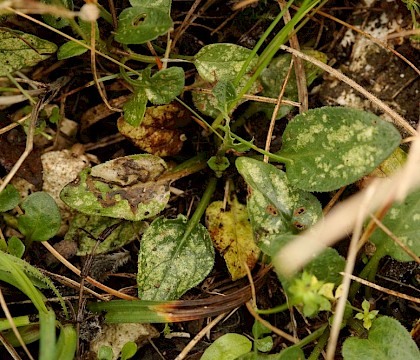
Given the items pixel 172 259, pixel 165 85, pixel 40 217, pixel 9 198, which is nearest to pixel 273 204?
pixel 172 259

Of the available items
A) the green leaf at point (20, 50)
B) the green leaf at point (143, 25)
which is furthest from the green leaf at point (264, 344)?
the green leaf at point (20, 50)

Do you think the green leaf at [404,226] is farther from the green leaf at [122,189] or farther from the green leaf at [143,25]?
the green leaf at [143,25]

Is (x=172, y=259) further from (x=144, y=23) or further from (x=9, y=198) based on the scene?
(x=144, y=23)

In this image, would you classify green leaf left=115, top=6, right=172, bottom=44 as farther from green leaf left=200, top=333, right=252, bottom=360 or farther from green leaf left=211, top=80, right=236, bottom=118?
green leaf left=200, top=333, right=252, bottom=360

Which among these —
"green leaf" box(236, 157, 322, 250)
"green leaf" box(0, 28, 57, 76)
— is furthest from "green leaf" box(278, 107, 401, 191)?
"green leaf" box(0, 28, 57, 76)

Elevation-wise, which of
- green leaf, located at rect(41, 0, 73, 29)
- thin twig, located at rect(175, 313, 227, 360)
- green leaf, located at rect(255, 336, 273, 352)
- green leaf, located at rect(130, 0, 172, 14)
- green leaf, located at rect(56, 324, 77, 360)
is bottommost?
thin twig, located at rect(175, 313, 227, 360)
